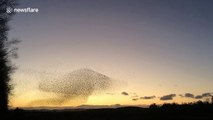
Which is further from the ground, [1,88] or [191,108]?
[1,88]

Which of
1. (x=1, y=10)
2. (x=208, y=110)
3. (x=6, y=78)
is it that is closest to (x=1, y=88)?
(x=6, y=78)

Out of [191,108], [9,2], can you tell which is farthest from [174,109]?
[9,2]

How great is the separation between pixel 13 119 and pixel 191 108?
26.1m

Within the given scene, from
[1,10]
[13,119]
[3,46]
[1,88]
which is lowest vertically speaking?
[13,119]

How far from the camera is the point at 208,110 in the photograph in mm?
48000

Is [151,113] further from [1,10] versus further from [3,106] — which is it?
[1,10]

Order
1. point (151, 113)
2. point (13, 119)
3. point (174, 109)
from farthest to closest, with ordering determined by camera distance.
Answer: point (174, 109) < point (151, 113) < point (13, 119)

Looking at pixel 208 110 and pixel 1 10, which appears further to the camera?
pixel 208 110

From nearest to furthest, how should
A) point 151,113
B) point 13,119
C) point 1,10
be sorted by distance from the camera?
point 13,119
point 1,10
point 151,113

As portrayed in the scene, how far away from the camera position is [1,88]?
143ft

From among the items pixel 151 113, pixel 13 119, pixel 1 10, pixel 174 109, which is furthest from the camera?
pixel 174 109

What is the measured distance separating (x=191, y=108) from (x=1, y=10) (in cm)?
2819

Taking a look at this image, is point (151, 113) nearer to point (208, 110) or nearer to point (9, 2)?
point (208, 110)

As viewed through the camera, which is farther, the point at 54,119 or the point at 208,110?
the point at 208,110
